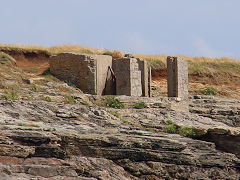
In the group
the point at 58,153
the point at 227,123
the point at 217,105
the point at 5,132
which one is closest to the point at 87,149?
the point at 58,153

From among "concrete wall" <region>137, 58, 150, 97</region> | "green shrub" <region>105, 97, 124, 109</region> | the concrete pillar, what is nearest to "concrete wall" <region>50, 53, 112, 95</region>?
"concrete wall" <region>137, 58, 150, 97</region>

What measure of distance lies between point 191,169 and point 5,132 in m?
6.53

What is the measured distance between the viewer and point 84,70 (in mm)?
29016

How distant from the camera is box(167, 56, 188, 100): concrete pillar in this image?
97.4 feet

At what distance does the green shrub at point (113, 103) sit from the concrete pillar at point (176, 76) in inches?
195

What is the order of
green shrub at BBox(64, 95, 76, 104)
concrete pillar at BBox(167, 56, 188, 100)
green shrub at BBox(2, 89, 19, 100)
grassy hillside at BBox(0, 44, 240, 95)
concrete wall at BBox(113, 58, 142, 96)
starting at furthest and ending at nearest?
grassy hillside at BBox(0, 44, 240, 95) → concrete pillar at BBox(167, 56, 188, 100) → concrete wall at BBox(113, 58, 142, 96) → green shrub at BBox(64, 95, 76, 104) → green shrub at BBox(2, 89, 19, 100)

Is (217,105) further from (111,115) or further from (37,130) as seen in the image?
(37,130)

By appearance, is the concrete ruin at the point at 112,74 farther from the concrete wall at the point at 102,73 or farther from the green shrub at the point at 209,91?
the green shrub at the point at 209,91

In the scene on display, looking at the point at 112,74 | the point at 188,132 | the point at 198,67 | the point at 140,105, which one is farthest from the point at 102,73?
the point at 198,67

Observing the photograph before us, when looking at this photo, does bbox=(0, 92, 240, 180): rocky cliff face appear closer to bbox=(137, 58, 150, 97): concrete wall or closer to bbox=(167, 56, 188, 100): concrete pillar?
bbox=(137, 58, 150, 97): concrete wall

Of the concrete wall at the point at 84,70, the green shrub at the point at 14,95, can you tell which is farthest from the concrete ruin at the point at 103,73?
the green shrub at the point at 14,95

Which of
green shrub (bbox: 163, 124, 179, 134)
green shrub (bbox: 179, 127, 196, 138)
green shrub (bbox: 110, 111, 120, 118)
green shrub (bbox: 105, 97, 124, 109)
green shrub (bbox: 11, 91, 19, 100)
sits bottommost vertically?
green shrub (bbox: 179, 127, 196, 138)

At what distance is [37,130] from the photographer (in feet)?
56.9

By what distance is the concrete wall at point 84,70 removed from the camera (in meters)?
28.8
